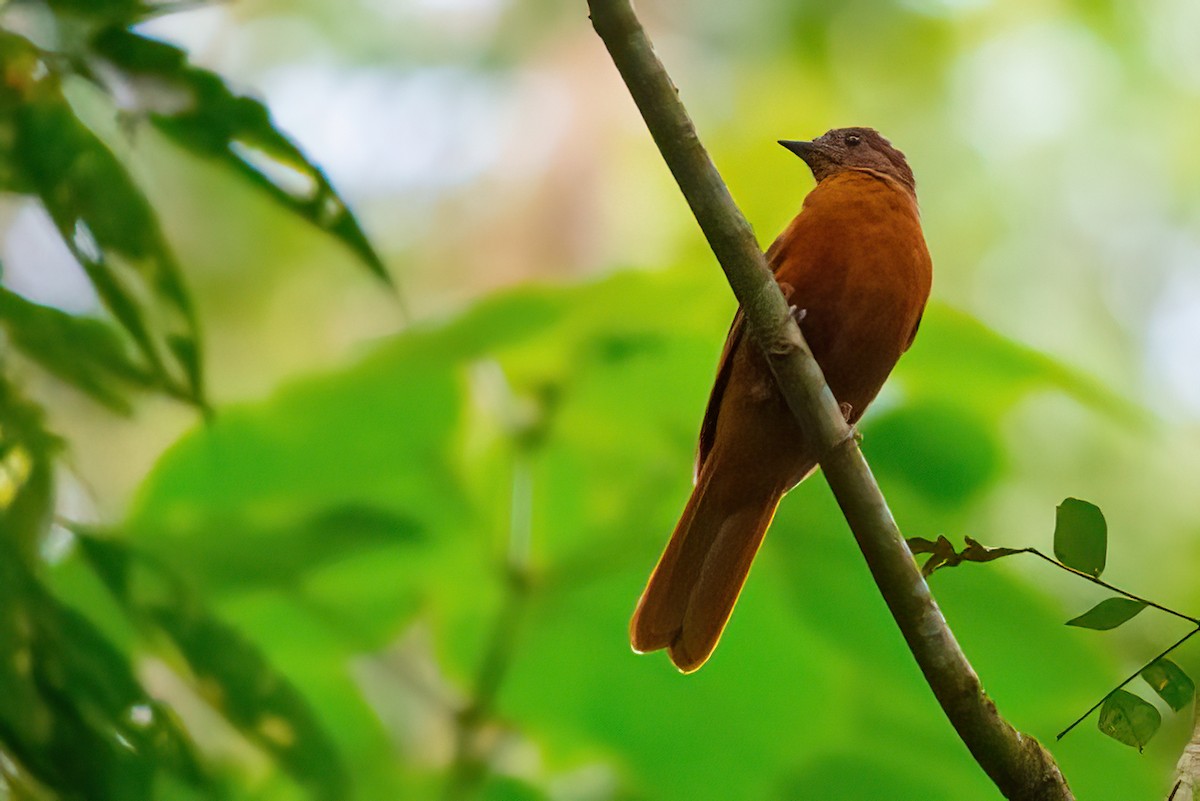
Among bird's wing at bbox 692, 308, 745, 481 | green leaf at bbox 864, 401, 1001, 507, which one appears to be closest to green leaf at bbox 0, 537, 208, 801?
bird's wing at bbox 692, 308, 745, 481

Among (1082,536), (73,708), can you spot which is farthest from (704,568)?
(73,708)

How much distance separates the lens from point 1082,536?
5.84ft

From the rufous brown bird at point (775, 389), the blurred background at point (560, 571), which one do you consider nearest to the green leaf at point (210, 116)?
the blurred background at point (560, 571)

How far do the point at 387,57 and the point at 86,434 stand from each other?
4193 mm

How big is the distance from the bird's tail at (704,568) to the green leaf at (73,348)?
1.22 metres

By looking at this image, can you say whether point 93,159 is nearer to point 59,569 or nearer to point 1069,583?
point 59,569

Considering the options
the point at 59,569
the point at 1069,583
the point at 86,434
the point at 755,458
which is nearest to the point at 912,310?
the point at 755,458

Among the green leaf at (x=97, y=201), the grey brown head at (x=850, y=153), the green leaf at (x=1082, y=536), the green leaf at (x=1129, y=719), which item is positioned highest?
the grey brown head at (x=850, y=153)

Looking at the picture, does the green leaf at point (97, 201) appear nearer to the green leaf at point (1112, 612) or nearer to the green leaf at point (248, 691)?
the green leaf at point (248, 691)

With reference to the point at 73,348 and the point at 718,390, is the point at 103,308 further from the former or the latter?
the point at 718,390

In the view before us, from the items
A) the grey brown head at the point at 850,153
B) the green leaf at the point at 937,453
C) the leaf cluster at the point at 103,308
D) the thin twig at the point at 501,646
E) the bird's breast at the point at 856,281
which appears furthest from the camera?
the green leaf at the point at 937,453

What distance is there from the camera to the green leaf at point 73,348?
2.07m

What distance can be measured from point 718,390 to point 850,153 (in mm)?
755

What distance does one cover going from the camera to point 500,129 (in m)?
10.2
